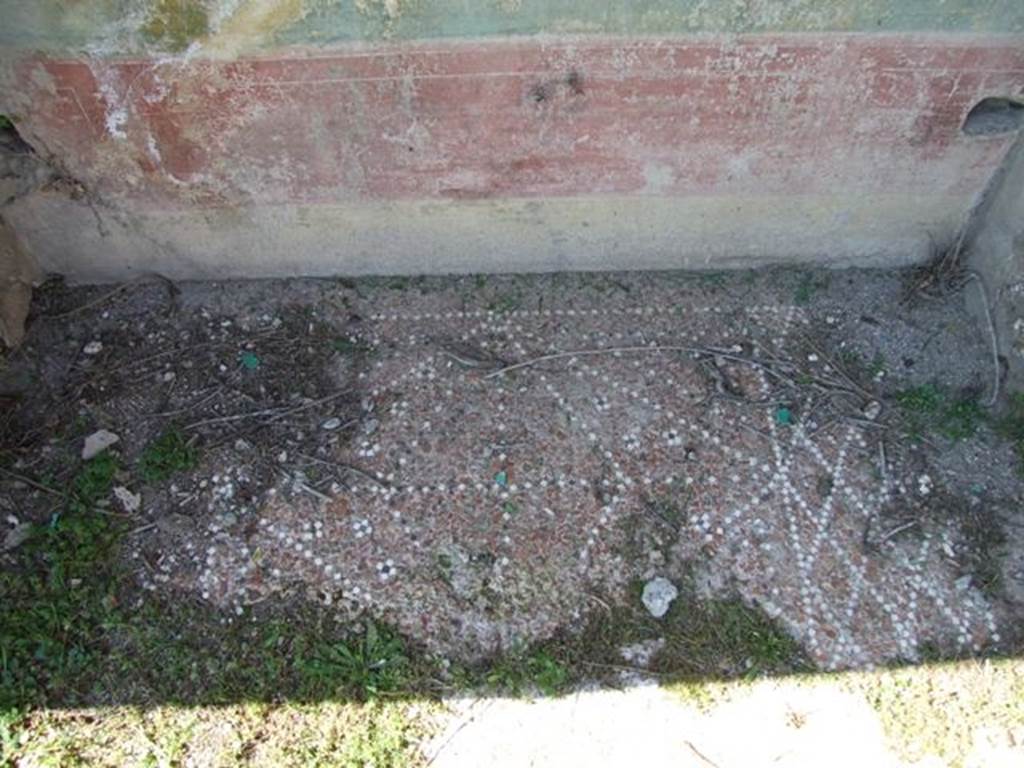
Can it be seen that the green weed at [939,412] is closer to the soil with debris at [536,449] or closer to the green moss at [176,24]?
the soil with debris at [536,449]

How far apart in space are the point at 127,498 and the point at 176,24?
2173 millimetres

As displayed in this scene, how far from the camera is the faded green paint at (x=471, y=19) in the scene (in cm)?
330

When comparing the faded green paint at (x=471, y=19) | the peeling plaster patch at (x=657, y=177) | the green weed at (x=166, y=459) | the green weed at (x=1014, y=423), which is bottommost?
the green weed at (x=1014, y=423)

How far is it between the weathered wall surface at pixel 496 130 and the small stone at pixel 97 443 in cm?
105

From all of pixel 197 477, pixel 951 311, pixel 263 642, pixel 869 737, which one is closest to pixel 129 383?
pixel 197 477

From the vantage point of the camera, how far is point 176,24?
11.0 ft

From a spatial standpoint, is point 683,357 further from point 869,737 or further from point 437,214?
point 869,737

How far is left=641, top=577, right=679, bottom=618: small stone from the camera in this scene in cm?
340

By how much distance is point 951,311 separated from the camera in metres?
4.38

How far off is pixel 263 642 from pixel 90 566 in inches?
35.8

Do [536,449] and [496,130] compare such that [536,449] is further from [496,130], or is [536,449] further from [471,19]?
[471,19]

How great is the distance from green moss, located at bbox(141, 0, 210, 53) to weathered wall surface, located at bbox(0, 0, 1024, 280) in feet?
Result: 0.03

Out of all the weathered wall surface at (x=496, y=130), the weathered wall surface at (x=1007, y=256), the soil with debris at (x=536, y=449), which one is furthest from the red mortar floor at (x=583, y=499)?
the weathered wall surface at (x=1007, y=256)

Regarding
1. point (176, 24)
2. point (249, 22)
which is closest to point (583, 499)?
point (249, 22)
